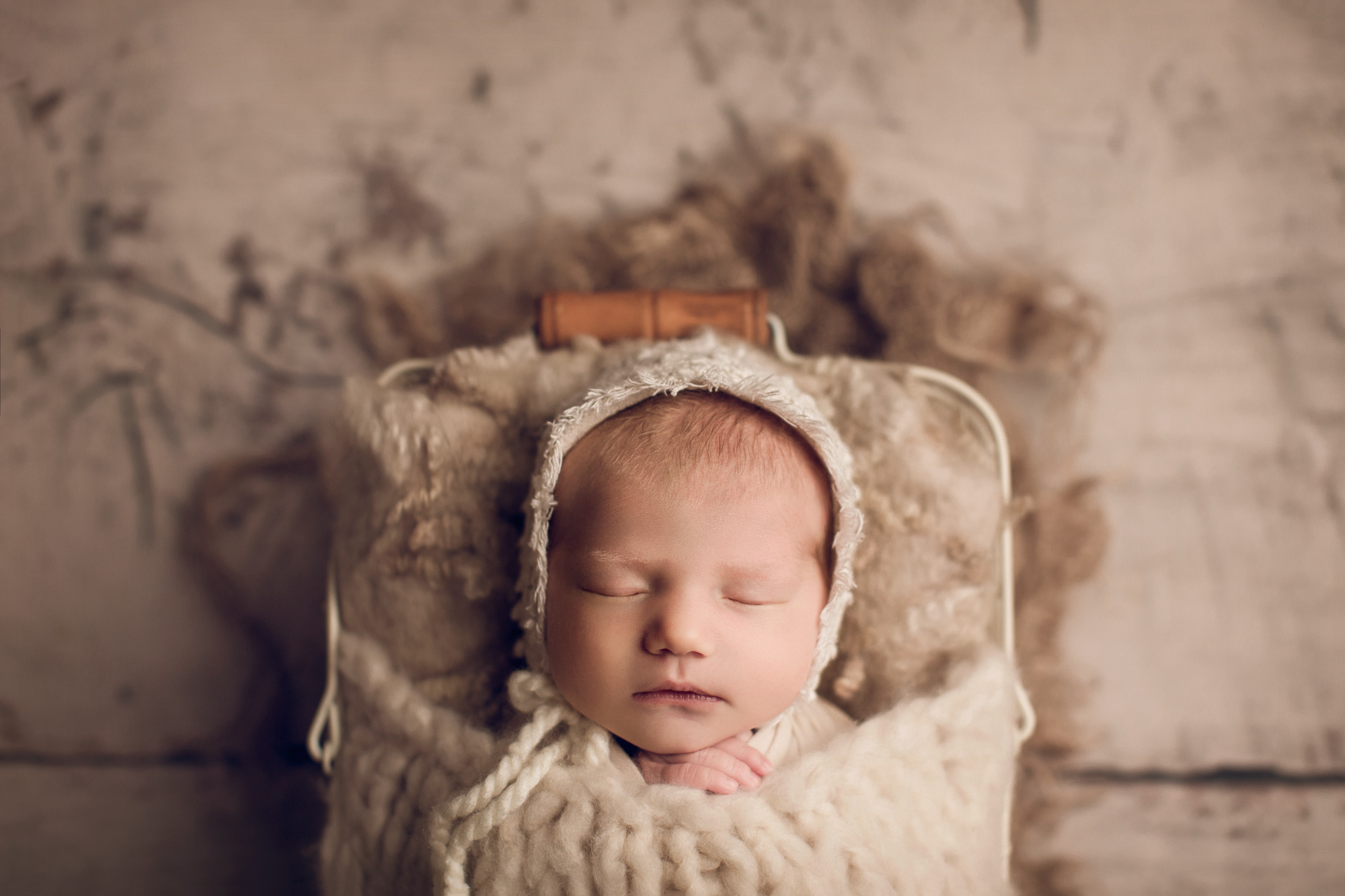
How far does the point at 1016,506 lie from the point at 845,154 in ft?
2.48

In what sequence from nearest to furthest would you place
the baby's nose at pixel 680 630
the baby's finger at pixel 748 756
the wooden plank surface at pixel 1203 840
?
the baby's nose at pixel 680 630, the baby's finger at pixel 748 756, the wooden plank surface at pixel 1203 840

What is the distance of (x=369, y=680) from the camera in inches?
42.9

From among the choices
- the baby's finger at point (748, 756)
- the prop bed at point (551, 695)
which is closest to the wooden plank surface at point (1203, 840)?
the prop bed at point (551, 695)

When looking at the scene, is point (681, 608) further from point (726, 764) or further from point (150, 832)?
point (150, 832)

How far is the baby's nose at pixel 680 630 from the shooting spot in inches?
34.2

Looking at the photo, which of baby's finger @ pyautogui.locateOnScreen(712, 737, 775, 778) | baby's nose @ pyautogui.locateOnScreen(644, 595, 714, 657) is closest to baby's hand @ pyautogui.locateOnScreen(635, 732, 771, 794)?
baby's finger @ pyautogui.locateOnScreen(712, 737, 775, 778)

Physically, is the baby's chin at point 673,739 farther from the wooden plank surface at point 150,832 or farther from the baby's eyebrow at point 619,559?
the wooden plank surface at point 150,832

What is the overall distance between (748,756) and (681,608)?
0.24m

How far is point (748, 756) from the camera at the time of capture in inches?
38.6

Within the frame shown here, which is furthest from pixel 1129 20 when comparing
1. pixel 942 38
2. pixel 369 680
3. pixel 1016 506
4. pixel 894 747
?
pixel 369 680

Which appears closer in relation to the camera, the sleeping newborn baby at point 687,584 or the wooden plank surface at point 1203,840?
the sleeping newborn baby at point 687,584

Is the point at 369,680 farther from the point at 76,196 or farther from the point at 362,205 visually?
the point at 76,196

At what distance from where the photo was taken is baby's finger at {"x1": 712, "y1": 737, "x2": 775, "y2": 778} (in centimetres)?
98

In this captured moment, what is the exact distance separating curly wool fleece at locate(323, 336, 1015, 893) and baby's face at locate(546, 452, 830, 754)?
0.19 feet
